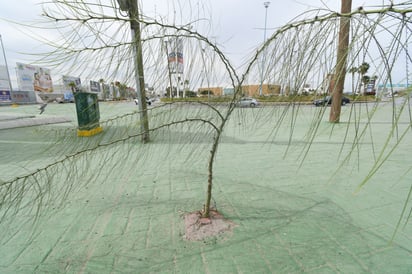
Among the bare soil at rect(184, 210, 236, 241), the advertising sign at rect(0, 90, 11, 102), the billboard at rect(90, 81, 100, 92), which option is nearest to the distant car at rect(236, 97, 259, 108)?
the billboard at rect(90, 81, 100, 92)

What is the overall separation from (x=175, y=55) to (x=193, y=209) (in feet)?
6.00

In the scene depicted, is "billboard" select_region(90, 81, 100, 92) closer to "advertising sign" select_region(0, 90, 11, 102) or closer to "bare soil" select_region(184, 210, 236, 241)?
"bare soil" select_region(184, 210, 236, 241)

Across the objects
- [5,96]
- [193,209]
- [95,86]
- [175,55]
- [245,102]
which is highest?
[5,96]

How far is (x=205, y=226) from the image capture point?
2.18 meters

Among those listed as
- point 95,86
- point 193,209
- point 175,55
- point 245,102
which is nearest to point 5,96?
point 193,209

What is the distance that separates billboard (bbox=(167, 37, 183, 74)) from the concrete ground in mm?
274

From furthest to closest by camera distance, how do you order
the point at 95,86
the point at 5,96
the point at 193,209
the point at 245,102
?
the point at 5,96 → the point at 193,209 → the point at 245,102 → the point at 95,86

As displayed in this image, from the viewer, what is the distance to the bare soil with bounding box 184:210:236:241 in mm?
2070

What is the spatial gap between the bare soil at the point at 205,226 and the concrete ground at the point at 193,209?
7cm

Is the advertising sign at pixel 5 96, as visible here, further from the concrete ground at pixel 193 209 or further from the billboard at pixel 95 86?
the billboard at pixel 95 86

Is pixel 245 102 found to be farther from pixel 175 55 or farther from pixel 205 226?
pixel 205 226

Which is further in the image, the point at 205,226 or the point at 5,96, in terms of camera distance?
the point at 5,96

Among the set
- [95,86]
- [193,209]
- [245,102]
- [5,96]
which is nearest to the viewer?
[95,86]

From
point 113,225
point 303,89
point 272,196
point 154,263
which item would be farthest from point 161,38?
point 272,196
